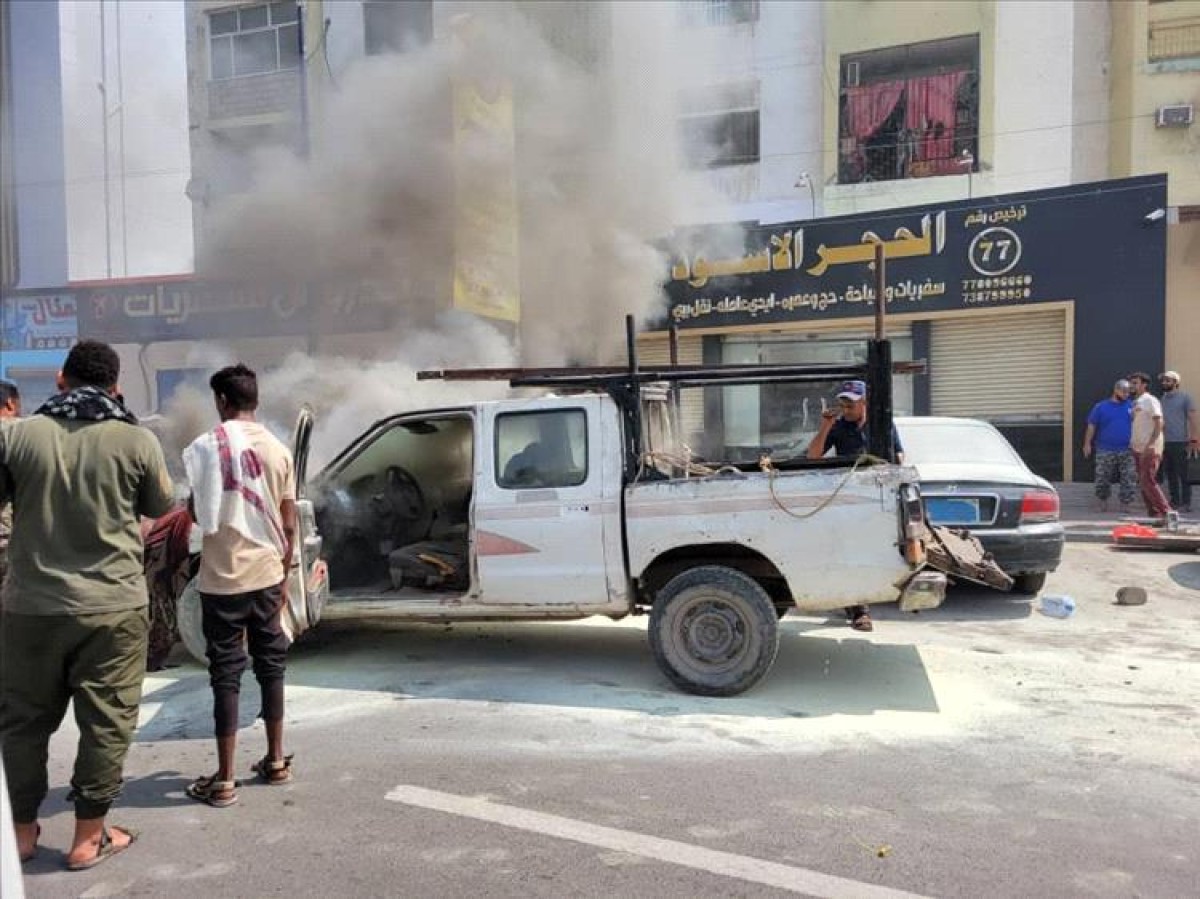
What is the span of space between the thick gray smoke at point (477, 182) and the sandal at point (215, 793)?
651 cm

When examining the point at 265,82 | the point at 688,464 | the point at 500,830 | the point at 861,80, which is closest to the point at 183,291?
the point at 265,82

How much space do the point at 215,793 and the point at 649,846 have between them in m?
1.59

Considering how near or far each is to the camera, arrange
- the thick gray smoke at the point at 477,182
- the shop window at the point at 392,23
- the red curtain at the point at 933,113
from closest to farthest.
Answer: the thick gray smoke at the point at 477,182 < the shop window at the point at 392,23 < the red curtain at the point at 933,113

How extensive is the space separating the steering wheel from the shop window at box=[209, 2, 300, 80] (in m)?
17.1

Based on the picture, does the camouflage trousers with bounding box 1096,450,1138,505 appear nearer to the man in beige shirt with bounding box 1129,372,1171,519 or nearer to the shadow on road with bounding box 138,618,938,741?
the man in beige shirt with bounding box 1129,372,1171,519

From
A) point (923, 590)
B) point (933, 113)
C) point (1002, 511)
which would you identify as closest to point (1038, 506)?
point (1002, 511)

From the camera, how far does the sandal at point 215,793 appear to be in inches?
133

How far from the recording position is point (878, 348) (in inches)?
Answer: 177

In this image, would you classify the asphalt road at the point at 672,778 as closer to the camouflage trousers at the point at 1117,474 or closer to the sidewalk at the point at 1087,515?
the sidewalk at the point at 1087,515

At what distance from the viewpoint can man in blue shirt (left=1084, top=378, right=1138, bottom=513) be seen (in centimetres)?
1077

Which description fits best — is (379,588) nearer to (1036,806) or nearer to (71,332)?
(1036,806)

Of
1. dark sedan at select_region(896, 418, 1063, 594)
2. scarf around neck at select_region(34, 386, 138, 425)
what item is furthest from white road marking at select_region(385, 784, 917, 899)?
dark sedan at select_region(896, 418, 1063, 594)

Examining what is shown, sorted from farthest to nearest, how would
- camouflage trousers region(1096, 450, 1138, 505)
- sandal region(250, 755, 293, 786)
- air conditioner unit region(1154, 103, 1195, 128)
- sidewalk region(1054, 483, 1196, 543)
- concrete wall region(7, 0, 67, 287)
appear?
concrete wall region(7, 0, 67, 287) < air conditioner unit region(1154, 103, 1195, 128) < camouflage trousers region(1096, 450, 1138, 505) < sidewalk region(1054, 483, 1196, 543) < sandal region(250, 755, 293, 786)

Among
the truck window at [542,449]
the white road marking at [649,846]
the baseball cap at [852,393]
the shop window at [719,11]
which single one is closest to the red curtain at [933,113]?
the shop window at [719,11]
